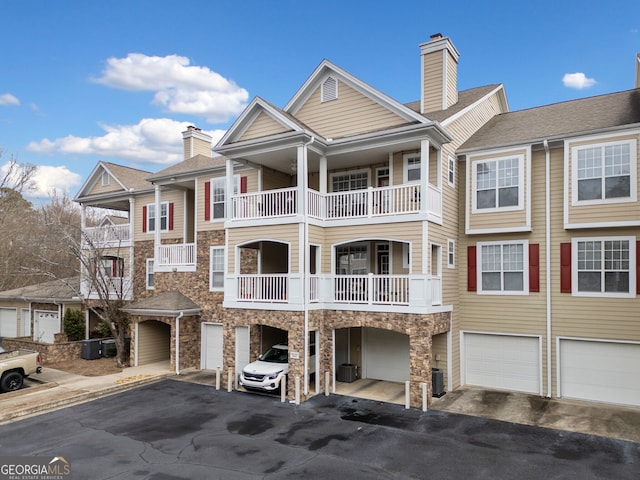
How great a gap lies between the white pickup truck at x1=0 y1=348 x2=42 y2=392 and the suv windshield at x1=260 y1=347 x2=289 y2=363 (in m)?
8.06

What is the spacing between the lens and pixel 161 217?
71.2 feet

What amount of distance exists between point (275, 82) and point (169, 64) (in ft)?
A: 44.3

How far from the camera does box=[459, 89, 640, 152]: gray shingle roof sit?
46.9 feet

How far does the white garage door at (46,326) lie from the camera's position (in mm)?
24502

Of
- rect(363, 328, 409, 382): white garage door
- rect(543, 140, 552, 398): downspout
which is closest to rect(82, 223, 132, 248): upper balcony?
rect(363, 328, 409, 382): white garage door

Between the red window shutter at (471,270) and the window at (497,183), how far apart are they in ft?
4.95

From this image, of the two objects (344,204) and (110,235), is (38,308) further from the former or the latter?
(344,204)

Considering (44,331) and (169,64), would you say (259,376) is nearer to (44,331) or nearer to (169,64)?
(44,331)

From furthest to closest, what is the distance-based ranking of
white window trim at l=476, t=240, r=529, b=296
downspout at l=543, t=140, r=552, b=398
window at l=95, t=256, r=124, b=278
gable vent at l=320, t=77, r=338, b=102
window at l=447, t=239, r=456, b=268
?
window at l=95, t=256, r=124, b=278
gable vent at l=320, t=77, r=338, b=102
window at l=447, t=239, r=456, b=268
white window trim at l=476, t=240, r=529, b=296
downspout at l=543, t=140, r=552, b=398

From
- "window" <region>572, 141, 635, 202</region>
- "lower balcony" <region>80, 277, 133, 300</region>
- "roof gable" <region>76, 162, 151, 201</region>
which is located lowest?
"lower balcony" <region>80, 277, 133, 300</region>

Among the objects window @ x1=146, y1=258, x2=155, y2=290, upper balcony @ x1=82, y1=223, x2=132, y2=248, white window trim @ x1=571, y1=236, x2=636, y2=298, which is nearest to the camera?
white window trim @ x1=571, y1=236, x2=636, y2=298

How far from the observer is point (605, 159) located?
13570mm

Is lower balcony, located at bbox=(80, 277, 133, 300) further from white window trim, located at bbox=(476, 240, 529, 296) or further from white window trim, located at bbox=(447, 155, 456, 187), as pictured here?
white window trim, located at bbox=(476, 240, 529, 296)

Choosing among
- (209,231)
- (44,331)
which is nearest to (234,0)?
(209,231)
